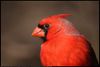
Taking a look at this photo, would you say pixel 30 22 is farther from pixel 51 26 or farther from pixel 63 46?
pixel 63 46

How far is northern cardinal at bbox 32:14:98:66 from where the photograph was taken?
118 inches

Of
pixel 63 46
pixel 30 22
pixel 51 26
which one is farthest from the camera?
pixel 30 22

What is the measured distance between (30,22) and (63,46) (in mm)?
2189

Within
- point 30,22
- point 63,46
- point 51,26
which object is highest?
point 51,26

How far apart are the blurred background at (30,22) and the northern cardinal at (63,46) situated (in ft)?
5.92

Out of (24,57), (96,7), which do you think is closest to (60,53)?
(24,57)

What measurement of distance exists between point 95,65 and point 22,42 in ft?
6.58

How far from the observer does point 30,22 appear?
16.9ft

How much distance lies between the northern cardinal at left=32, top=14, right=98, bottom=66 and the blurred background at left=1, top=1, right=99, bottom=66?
5.92 feet

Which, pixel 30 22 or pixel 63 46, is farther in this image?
pixel 30 22

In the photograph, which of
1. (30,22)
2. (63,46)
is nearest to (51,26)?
(63,46)

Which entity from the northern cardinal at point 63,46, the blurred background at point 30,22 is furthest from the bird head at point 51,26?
the blurred background at point 30,22

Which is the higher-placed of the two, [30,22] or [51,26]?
[51,26]

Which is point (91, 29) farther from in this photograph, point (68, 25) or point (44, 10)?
point (68, 25)
